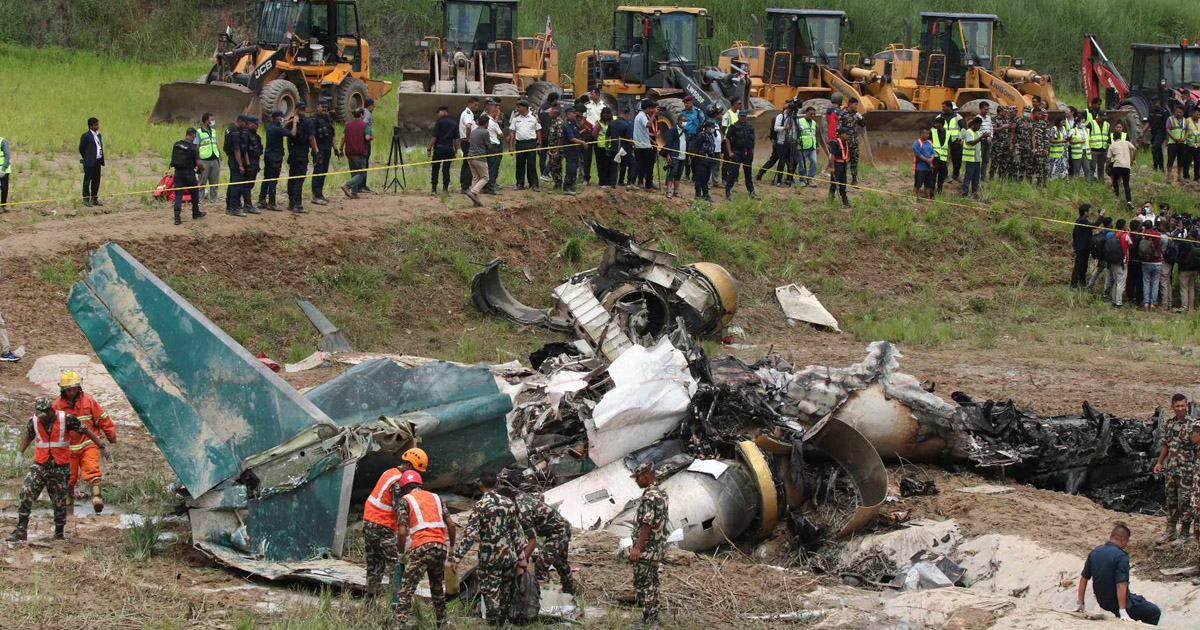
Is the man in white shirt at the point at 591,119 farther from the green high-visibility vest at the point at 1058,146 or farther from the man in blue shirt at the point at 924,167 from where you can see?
the green high-visibility vest at the point at 1058,146

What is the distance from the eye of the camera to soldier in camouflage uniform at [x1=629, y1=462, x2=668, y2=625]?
28.5ft

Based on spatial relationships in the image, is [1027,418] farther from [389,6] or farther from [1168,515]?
[389,6]

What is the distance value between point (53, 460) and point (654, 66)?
19397mm

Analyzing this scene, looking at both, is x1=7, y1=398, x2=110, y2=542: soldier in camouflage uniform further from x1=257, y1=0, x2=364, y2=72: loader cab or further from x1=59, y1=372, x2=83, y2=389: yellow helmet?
x1=257, y1=0, x2=364, y2=72: loader cab

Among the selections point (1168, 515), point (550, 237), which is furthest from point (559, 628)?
point (550, 237)

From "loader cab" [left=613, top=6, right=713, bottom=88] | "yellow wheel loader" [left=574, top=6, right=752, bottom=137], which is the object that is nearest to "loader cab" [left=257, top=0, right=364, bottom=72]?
"yellow wheel loader" [left=574, top=6, right=752, bottom=137]

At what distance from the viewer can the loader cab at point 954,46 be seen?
96.4 ft

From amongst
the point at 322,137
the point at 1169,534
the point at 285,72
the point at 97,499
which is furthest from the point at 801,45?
the point at 97,499

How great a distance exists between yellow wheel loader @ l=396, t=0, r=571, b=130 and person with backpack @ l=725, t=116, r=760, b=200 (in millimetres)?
5372

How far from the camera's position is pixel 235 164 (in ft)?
58.2

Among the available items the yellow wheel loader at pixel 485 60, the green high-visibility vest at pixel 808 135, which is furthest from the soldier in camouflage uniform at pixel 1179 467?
the yellow wheel loader at pixel 485 60

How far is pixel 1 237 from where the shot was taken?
16875mm

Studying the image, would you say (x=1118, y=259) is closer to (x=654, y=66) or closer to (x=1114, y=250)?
(x=1114, y=250)

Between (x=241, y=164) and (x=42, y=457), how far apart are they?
28.0ft
